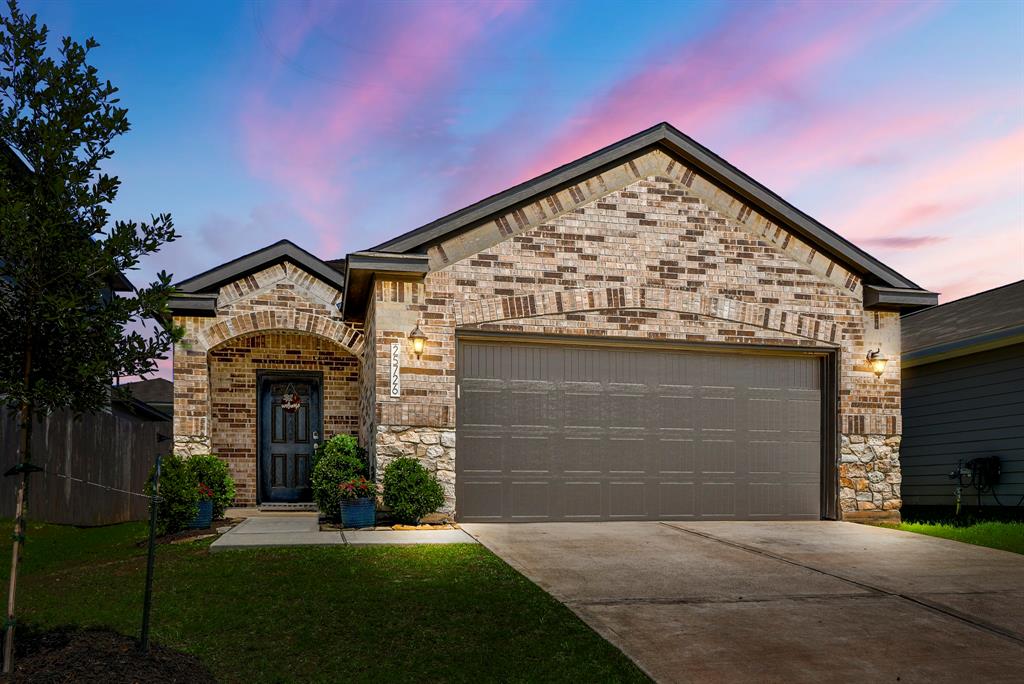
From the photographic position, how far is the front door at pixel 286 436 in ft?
50.0

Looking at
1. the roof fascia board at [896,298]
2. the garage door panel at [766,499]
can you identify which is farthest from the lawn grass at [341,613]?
the roof fascia board at [896,298]

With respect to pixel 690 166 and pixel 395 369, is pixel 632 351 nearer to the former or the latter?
pixel 690 166

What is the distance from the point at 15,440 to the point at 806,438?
12293 mm

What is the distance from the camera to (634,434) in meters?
12.3

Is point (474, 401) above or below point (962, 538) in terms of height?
above

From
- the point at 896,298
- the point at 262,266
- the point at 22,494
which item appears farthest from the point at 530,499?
the point at 22,494

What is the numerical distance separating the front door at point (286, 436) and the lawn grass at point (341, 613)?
5.57 metres

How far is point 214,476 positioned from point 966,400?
1320 cm

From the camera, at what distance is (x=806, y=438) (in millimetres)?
13055

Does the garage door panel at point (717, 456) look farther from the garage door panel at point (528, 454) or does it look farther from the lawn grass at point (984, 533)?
the lawn grass at point (984, 533)

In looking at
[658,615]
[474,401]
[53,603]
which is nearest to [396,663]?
[658,615]

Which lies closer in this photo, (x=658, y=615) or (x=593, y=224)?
(x=658, y=615)

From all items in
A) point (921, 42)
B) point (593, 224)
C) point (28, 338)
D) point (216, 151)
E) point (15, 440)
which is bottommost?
point (15, 440)

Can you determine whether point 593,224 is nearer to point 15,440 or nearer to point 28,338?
point 28,338
